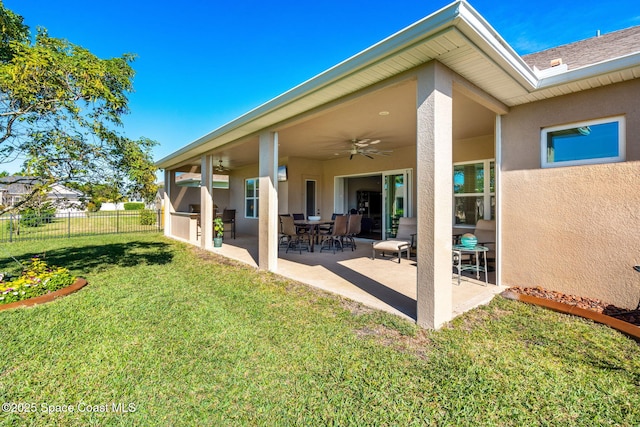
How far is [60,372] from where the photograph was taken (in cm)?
250

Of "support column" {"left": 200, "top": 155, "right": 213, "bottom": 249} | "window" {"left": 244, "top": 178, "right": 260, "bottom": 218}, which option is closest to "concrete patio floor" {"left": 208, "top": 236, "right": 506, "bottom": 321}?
"support column" {"left": 200, "top": 155, "right": 213, "bottom": 249}

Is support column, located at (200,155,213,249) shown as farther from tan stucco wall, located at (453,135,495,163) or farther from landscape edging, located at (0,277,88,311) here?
tan stucco wall, located at (453,135,495,163)

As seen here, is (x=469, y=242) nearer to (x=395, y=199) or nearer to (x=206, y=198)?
(x=395, y=199)

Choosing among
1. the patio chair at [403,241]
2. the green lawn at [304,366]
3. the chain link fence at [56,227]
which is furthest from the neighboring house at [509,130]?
the chain link fence at [56,227]

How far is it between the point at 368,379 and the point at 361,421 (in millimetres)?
452

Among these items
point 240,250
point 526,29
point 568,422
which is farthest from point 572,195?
point 240,250

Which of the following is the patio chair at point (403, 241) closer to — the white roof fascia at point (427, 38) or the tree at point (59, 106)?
the white roof fascia at point (427, 38)

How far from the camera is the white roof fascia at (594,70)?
10.4 ft

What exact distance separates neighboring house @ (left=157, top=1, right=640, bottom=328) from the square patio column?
Result: 12 mm

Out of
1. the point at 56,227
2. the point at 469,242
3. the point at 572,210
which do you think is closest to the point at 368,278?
the point at 469,242

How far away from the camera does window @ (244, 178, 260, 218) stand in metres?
12.3

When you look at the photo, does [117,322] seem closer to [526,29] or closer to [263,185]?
[263,185]

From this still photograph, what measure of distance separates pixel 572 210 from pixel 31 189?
7.68 metres

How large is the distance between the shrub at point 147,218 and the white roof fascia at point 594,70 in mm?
18049
